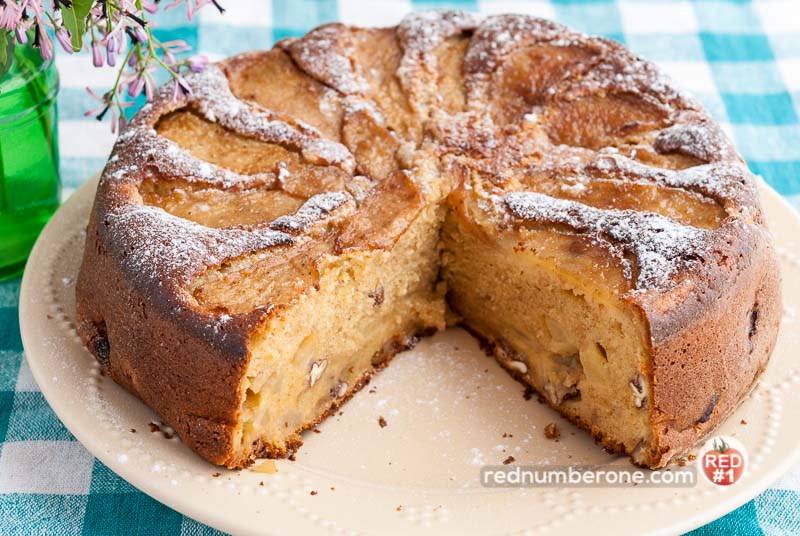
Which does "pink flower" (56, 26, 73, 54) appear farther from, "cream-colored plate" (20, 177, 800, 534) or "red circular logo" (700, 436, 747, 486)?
"red circular logo" (700, 436, 747, 486)

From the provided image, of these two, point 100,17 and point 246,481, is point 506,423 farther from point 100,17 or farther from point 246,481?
point 100,17

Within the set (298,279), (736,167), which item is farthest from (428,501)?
(736,167)

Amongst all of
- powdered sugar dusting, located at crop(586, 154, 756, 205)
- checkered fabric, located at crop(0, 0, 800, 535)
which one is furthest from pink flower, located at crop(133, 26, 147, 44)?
powdered sugar dusting, located at crop(586, 154, 756, 205)

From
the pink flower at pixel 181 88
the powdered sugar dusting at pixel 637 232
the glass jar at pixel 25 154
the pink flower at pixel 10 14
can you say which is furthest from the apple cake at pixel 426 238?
the pink flower at pixel 10 14

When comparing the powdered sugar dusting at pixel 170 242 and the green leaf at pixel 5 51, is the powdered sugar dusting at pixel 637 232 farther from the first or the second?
the green leaf at pixel 5 51

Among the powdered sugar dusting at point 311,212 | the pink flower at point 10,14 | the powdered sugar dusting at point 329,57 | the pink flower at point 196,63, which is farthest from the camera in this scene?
the powdered sugar dusting at point 329,57

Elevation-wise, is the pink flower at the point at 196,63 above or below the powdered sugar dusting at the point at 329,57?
above
